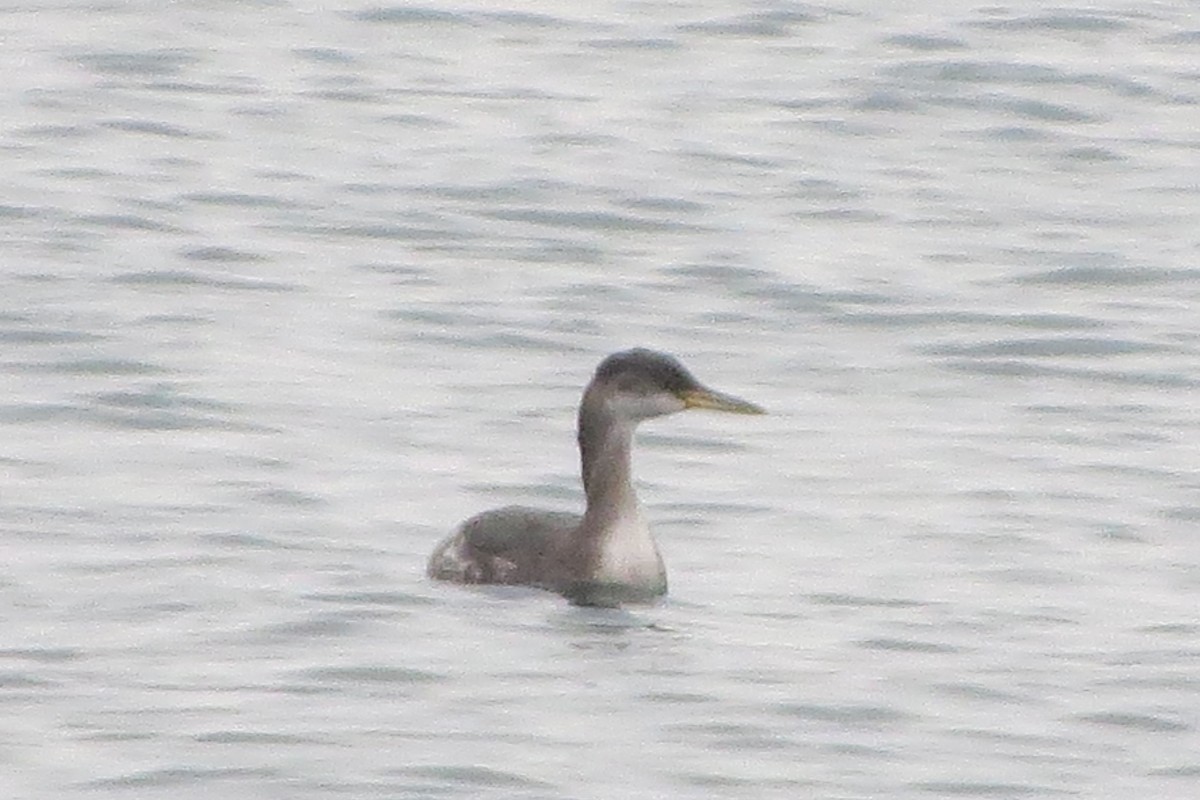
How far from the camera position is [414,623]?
541 inches

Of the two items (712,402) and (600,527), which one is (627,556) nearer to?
(600,527)

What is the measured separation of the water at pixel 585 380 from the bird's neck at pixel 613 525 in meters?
0.17

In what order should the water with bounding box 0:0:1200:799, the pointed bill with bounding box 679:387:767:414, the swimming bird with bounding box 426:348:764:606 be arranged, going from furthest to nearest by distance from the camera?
the pointed bill with bounding box 679:387:767:414 → the swimming bird with bounding box 426:348:764:606 → the water with bounding box 0:0:1200:799

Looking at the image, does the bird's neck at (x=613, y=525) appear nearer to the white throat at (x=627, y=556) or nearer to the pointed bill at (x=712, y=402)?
the white throat at (x=627, y=556)

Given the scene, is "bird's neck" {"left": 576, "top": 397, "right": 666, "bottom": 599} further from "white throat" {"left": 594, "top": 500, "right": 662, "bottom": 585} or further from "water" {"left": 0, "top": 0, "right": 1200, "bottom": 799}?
"water" {"left": 0, "top": 0, "right": 1200, "bottom": 799}

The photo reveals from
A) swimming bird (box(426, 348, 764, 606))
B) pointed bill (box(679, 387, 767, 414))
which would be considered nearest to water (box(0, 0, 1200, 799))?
swimming bird (box(426, 348, 764, 606))

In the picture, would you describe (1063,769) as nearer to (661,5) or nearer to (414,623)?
(414,623)

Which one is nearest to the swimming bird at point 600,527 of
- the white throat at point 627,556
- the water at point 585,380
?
the white throat at point 627,556

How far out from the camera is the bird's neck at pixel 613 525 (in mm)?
14359

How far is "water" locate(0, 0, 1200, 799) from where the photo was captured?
1248 cm

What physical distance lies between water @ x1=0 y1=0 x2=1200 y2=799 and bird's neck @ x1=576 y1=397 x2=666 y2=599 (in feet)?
0.56

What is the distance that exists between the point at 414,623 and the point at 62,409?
11.5ft

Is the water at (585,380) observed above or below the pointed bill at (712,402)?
below

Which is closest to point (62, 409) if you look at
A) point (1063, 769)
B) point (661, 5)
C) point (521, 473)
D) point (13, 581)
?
point (521, 473)
